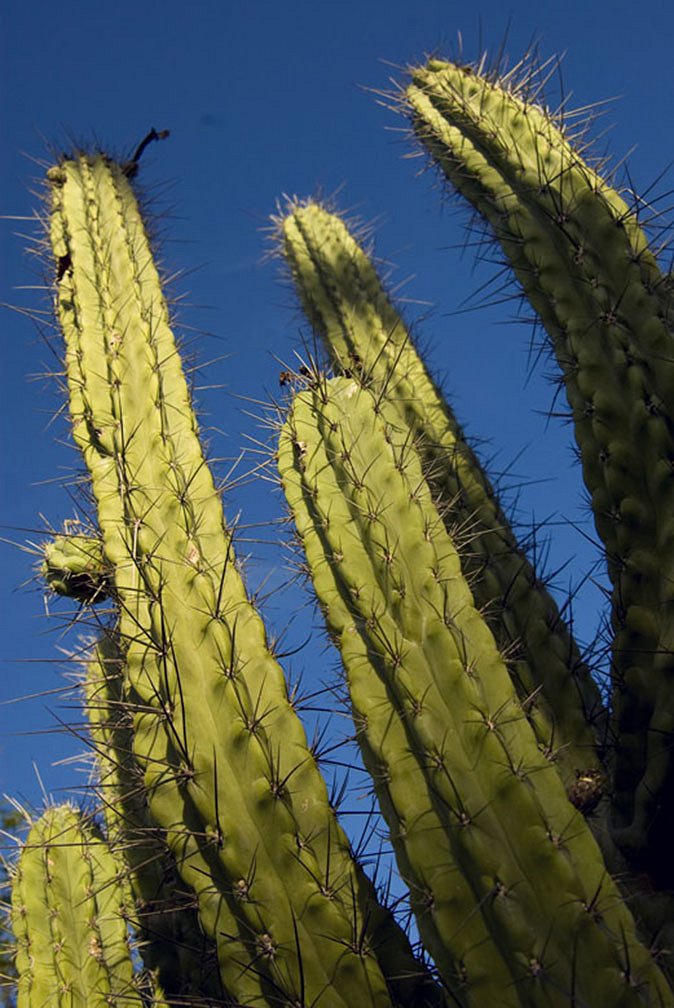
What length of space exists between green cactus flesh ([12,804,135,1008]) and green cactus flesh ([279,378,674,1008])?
1512 mm

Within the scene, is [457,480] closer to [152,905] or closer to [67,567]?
[67,567]

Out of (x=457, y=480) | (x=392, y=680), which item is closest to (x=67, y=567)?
(x=457, y=480)

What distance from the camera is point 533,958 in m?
1.94

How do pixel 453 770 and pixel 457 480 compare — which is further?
pixel 457 480

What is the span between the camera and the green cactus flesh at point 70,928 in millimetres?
3383

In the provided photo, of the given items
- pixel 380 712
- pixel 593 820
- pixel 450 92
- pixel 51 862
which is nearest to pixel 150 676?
pixel 380 712

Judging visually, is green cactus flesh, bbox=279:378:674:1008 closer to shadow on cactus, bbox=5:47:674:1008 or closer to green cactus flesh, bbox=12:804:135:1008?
shadow on cactus, bbox=5:47:674:1008

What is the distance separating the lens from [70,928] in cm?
354

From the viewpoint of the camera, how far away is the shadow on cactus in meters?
2.06

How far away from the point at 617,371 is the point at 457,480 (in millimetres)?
983

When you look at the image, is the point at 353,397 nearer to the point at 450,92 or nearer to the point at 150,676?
the point at 150,676

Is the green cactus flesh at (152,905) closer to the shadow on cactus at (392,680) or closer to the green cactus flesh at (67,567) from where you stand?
the shadow on cactus at (392,680)

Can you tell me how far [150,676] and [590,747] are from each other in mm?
1268

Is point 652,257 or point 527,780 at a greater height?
point 652,257
